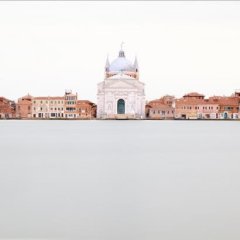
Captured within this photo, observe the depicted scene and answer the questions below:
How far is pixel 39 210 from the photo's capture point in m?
5.56

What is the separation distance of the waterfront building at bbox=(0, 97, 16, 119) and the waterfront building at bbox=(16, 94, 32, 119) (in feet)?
1.50

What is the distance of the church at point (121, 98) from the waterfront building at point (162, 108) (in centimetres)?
118

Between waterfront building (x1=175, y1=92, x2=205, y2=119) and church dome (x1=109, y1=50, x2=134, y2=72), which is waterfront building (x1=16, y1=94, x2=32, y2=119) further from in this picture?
waterfront building (x1=175, y1=92, x2=205, y2=119)

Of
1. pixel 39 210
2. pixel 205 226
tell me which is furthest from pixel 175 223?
pixel 39 210

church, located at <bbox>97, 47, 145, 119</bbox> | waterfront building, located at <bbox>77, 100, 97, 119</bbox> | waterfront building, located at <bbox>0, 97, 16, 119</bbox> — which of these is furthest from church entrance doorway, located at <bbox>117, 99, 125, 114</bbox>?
waterfront building, located at <bbox>0, 97, 16, 119</bbox>

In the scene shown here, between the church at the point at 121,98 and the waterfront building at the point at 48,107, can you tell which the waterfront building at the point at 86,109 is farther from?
the waterfront building at the point at 48,107

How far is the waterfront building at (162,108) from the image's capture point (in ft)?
152

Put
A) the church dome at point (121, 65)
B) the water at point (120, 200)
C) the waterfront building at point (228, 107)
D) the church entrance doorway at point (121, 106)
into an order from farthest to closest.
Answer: the church dome at point (121, 65) < the waterfront building at point (228, 107) < the church entrance doorway at point (121, 106) < the water at point (120, 200)

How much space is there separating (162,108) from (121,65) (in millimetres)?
5429

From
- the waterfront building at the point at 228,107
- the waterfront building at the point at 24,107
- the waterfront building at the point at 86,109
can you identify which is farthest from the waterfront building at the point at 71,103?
the waterfront building at the point at 228,107

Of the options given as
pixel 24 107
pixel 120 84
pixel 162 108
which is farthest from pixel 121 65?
pixel 24 107

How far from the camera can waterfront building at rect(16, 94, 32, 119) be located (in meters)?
48.1

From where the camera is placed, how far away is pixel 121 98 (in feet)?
147

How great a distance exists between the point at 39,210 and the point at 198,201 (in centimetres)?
166
